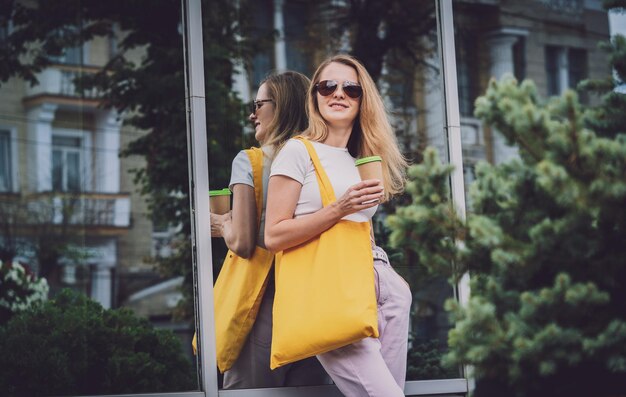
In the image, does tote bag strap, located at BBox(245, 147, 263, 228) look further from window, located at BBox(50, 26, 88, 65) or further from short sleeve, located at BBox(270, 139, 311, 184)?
window, located at BBox(50, 26, 88, 65)

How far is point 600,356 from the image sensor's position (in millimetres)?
2844

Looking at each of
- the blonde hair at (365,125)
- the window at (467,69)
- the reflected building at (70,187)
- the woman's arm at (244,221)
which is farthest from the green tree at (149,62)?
the blonde hair at (365,125)

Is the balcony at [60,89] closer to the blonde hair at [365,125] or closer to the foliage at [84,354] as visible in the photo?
the foliage at [84,354]

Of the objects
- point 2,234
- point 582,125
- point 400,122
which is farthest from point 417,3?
point 582,125

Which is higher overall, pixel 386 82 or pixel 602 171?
pixel 386 82

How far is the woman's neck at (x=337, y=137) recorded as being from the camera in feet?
13.1

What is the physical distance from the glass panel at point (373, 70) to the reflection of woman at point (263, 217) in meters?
0.53

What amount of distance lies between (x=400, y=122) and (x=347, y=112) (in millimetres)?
4813

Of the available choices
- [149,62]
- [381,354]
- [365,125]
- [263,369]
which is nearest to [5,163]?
[149,62]

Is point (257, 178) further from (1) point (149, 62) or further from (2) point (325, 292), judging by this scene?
(1) point (149, 62)

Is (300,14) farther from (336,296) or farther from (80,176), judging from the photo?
(336,296)

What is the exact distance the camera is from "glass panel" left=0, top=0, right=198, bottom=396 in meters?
6.35

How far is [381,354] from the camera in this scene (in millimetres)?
4031

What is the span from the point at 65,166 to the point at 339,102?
36.8 feet
